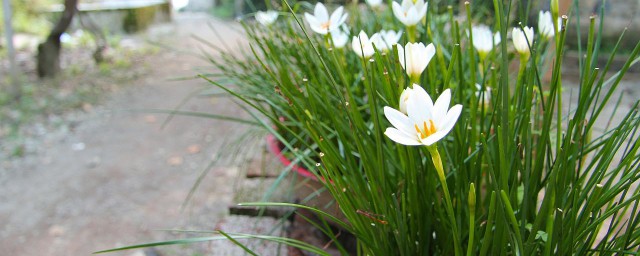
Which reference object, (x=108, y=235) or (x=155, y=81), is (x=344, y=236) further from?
(x=155, y=81)

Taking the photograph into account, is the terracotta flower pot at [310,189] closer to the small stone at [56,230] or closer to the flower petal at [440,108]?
the flower petal at [440,108]

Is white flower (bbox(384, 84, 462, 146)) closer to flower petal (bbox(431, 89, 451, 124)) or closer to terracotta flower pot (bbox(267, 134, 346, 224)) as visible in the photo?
flower petal (bbox(431, 89, 451, 124))

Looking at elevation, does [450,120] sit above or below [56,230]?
above

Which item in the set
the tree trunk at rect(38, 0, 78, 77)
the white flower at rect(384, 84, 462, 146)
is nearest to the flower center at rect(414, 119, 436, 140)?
the white flower at rect(384, 84, 462, 146)

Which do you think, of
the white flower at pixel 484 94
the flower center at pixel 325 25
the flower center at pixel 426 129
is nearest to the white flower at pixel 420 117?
the flower center at pixel 426 129

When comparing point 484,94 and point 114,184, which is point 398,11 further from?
point 114,184

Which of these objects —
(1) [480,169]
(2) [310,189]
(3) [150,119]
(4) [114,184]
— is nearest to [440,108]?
(1) [480,169]

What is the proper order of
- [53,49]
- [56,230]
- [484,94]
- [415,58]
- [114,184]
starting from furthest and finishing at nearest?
[53,49] < [114,184] < [56,230] < [484,94] < [415,58]

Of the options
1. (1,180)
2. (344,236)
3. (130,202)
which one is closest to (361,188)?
(344,236)
